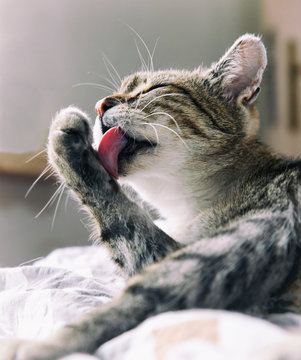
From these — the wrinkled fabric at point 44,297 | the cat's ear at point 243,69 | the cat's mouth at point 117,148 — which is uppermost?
the cat's ear at point 243,69

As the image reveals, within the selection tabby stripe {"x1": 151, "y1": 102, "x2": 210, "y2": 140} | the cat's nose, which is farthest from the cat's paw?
tabby stripe {"x1": 151, "y1": 102, "x2": 210, "y2": 140}

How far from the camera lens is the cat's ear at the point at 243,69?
118cm

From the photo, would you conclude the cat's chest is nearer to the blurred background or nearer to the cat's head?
the cat's head

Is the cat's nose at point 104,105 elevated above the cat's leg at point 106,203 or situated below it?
above

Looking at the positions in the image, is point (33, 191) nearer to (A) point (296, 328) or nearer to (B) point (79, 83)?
(B) point (79, 83)

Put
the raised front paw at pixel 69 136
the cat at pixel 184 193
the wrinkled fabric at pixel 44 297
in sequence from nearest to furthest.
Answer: the cat at pixel 184 193 < the wrinkled fabric at pixel 44 297 < the raised front paw at pixel 69 136

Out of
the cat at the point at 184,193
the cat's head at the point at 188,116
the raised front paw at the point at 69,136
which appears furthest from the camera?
the cat's head at the point at 188,116

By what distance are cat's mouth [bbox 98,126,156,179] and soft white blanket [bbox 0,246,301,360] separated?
31 centimetres

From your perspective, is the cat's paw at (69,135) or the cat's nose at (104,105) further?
the cat's nose at (104,105)

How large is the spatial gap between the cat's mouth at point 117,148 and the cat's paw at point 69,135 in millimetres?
51

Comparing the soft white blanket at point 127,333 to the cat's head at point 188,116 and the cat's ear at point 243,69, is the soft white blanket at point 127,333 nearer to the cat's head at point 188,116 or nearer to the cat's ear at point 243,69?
the cat's head at point 188,116

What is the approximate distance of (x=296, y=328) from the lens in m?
0.67

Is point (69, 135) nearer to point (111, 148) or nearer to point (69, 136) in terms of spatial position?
point (69, 136)

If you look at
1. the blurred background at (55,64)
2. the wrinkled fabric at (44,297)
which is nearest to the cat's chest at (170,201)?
the wrinkled fabric at (44,297)
